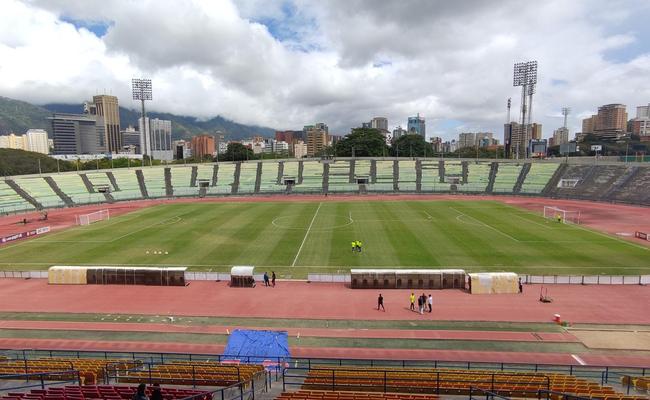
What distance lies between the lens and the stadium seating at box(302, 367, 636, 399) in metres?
12.3

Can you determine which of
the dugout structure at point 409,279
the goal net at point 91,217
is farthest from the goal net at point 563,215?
the goal net at point 91,217

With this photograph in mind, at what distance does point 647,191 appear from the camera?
65562 mm

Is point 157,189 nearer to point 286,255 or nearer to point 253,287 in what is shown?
point 286,255

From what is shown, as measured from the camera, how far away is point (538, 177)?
82.6 m

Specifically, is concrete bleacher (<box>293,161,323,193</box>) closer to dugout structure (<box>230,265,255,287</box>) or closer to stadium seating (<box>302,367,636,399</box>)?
dugout structure (<box>230,265,255,287</box>)

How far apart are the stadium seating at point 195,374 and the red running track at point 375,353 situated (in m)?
4.49

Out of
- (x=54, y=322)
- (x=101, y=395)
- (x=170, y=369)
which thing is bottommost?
(x=54, y=322)

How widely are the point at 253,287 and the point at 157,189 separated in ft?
212

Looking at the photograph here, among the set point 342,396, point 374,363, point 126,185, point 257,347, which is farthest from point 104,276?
point 126,185

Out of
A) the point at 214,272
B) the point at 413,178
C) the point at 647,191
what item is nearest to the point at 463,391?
the point at 214,272

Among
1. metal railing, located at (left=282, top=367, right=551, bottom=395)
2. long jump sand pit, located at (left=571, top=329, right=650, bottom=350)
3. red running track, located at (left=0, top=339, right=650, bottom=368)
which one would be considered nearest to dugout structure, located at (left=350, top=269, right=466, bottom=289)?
long jump sand pit, located at (left=571, top=329, right=650, bottom=350)

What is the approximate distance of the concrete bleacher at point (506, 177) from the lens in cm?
8112

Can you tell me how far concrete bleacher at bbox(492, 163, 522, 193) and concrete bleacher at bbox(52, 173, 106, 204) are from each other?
8254cm

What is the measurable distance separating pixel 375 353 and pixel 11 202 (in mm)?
76025
